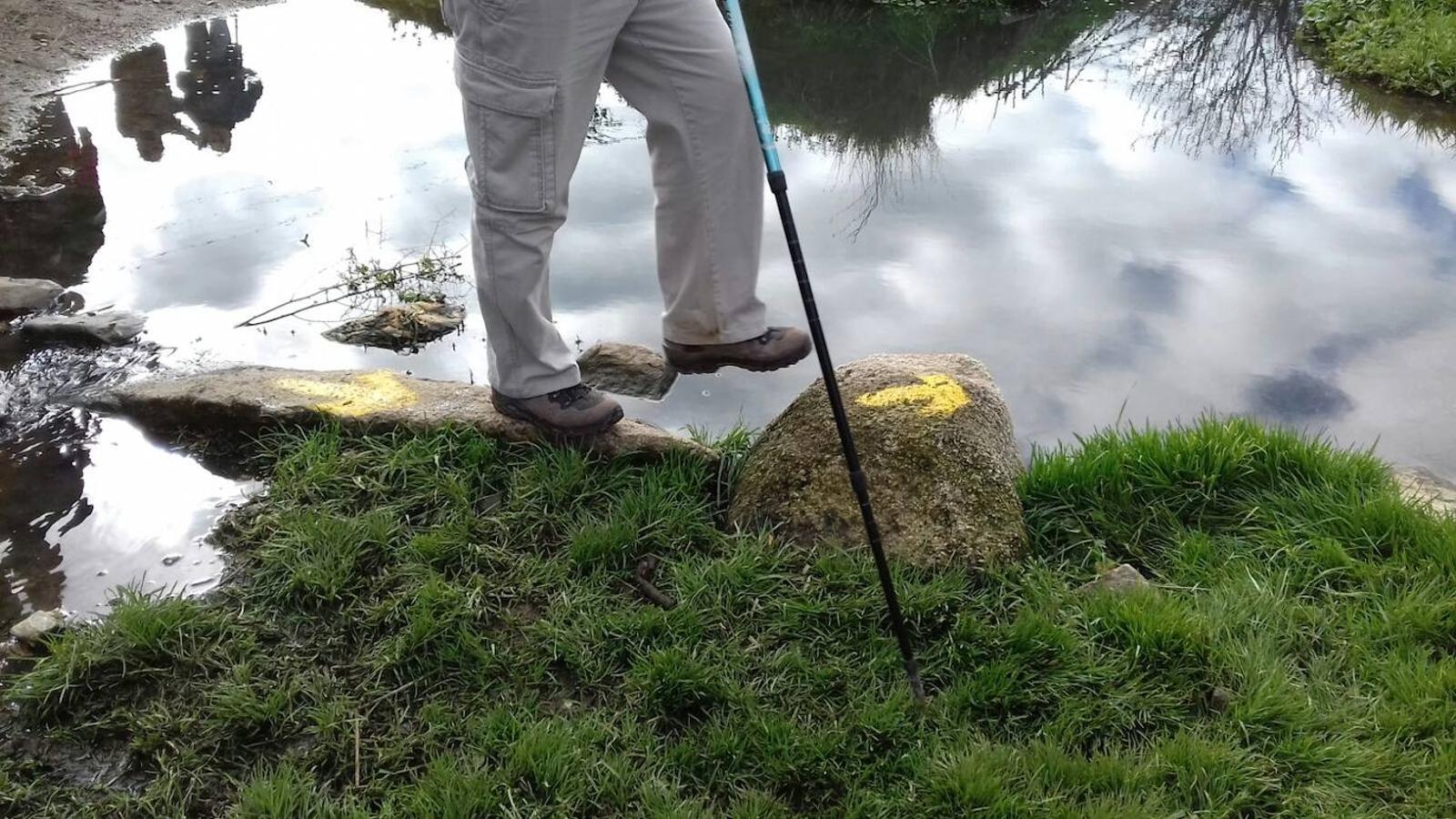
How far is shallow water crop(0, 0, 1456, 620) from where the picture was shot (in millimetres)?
3746

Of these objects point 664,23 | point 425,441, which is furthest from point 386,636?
point 664,23

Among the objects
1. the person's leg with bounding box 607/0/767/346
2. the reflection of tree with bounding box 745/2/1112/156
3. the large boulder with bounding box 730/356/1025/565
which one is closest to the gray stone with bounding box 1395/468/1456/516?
the large boulder with bounding box 730/356/1025/565

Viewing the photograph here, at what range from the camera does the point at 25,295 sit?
4.27 meters

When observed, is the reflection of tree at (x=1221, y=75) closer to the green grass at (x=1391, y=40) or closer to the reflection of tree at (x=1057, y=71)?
the reflection of tree at (x=1057, y=71)

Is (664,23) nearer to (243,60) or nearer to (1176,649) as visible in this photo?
(1176,649)

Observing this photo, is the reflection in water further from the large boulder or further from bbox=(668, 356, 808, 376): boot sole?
bbox=(668, 356, 808, 376): boot sole

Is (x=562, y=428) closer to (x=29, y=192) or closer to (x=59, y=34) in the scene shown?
(x=29, y=192)

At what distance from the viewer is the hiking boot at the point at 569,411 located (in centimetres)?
314

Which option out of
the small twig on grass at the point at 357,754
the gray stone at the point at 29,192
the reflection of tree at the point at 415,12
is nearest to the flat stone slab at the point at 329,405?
the small twig on grass at the point at 357,754

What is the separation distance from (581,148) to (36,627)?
1760 millimetres

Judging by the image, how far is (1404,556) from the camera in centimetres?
283

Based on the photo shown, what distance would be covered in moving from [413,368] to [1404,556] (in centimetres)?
322

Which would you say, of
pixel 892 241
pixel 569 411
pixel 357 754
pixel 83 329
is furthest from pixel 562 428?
pixel 892 241

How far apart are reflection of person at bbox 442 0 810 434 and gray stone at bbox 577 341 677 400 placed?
67 centimetres
